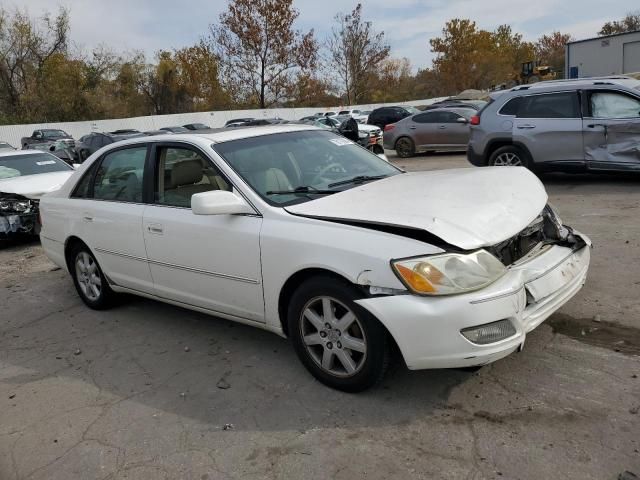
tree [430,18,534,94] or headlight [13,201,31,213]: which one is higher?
tree [430,18,534,94]

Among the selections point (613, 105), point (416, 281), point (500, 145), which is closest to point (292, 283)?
point (416, 281)

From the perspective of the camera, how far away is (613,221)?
682 cm

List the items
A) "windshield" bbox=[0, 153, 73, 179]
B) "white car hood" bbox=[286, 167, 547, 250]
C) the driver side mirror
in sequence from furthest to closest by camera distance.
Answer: "windshield" bbox=[0, 153, 73, 179], the driver side mirror, "white car hood" bbox=[286, 167, 547, 250]

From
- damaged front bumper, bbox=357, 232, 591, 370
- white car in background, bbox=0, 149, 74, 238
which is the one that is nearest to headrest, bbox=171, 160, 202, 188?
damaged front bumper, bbox=357, 232, 591, 370

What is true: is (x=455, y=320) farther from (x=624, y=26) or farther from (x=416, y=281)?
(x=624, y=26)

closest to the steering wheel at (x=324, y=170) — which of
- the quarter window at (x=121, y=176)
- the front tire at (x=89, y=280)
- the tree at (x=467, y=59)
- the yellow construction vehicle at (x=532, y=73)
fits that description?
the quarter window at (x=121, y=176)

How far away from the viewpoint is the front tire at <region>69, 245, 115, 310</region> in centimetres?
518

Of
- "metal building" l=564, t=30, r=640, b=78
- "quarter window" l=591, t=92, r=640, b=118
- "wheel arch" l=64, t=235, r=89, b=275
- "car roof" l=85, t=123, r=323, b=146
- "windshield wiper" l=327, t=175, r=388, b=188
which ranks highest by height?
"metal building" l=564, t=30, r=640, b=78

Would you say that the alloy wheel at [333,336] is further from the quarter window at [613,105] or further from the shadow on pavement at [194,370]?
the quarter window at [613,105]

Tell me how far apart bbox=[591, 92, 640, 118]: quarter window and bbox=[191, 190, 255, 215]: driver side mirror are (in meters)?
7.12

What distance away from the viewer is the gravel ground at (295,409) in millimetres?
2736

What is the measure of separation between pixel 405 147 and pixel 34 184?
10.9 metres

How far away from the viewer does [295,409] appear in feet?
10.8

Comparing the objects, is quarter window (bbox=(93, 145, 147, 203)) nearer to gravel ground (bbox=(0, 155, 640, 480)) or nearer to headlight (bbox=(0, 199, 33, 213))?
gravel ground (bbox=(0, 155, 640, 480))
